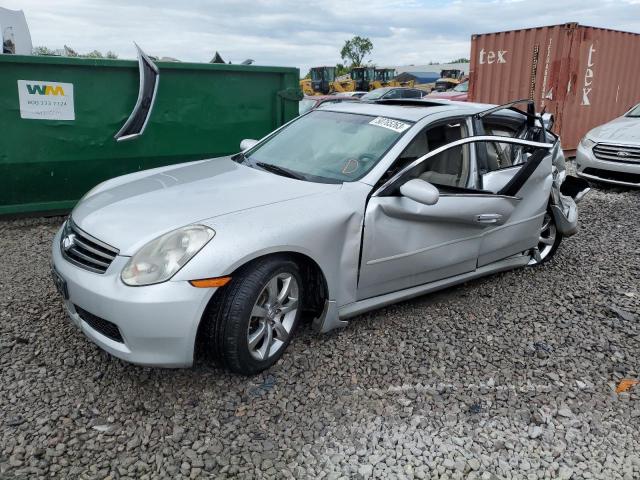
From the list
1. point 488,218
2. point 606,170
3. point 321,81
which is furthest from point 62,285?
point 321,81

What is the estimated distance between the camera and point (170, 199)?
2982 millimetres

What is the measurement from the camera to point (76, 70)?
208 inches

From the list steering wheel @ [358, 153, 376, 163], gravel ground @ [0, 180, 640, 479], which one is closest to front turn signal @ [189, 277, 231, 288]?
gravel ground @ [0, 180, 640, 479]

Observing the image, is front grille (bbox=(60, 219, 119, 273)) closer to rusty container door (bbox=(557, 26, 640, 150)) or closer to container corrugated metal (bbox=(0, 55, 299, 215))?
container corrugated metal (bbox=(0, 55, 299, 215))

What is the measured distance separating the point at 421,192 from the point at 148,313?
1.59 meters

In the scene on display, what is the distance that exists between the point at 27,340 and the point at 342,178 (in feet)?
6.93

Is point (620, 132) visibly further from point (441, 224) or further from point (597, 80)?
point (441, 224)

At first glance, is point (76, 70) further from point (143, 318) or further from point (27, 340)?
point (143, 318)

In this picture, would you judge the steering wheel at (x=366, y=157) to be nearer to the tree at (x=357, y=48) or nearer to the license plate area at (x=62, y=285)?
the license plate area at (x=62, y=285)

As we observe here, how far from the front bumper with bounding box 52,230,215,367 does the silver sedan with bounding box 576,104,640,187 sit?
290 inches

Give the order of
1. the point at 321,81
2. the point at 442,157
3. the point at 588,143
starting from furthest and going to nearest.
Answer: the point at 321,81, the point at 588,143, the point at 442,157

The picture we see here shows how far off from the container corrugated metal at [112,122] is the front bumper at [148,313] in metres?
3.31

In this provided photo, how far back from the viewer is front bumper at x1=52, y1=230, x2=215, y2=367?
2.45 meters

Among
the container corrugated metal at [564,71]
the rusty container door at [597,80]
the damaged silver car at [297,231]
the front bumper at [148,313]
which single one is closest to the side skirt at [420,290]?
the damaged silver car at [297,231]
